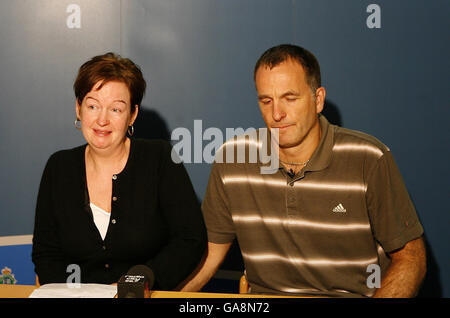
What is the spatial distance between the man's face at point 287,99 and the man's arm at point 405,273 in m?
0.58

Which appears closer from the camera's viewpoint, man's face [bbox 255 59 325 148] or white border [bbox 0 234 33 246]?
man's face [bbox 255 59 325 148]

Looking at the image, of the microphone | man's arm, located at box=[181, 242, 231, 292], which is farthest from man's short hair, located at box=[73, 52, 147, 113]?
the microphone

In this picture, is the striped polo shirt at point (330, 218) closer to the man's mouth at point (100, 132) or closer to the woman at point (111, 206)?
the woman at point (111, 206)

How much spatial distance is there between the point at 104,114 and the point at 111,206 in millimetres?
372

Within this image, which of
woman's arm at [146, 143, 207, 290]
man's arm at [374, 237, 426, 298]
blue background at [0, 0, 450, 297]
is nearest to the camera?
man's arm at [374, 237, 426, 298]

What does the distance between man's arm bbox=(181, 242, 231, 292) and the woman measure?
0.22 ft

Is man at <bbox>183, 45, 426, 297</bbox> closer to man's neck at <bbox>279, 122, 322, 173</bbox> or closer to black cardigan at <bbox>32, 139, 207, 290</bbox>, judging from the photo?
man's neck at <bbox>279, 122, 322, 173</bbox>

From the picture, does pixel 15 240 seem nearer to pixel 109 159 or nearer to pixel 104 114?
pixel 109 159

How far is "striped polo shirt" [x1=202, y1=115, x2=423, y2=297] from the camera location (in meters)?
1.57

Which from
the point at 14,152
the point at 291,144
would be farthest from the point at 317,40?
the point at 14,152

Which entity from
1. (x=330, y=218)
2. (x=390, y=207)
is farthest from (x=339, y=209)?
(x=390, y=207)

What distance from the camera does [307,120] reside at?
164 centimetres

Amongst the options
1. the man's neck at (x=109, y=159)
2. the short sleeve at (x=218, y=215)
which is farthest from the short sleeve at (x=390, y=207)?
the man's neck at (x=109, y=159)

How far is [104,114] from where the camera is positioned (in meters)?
1.64
